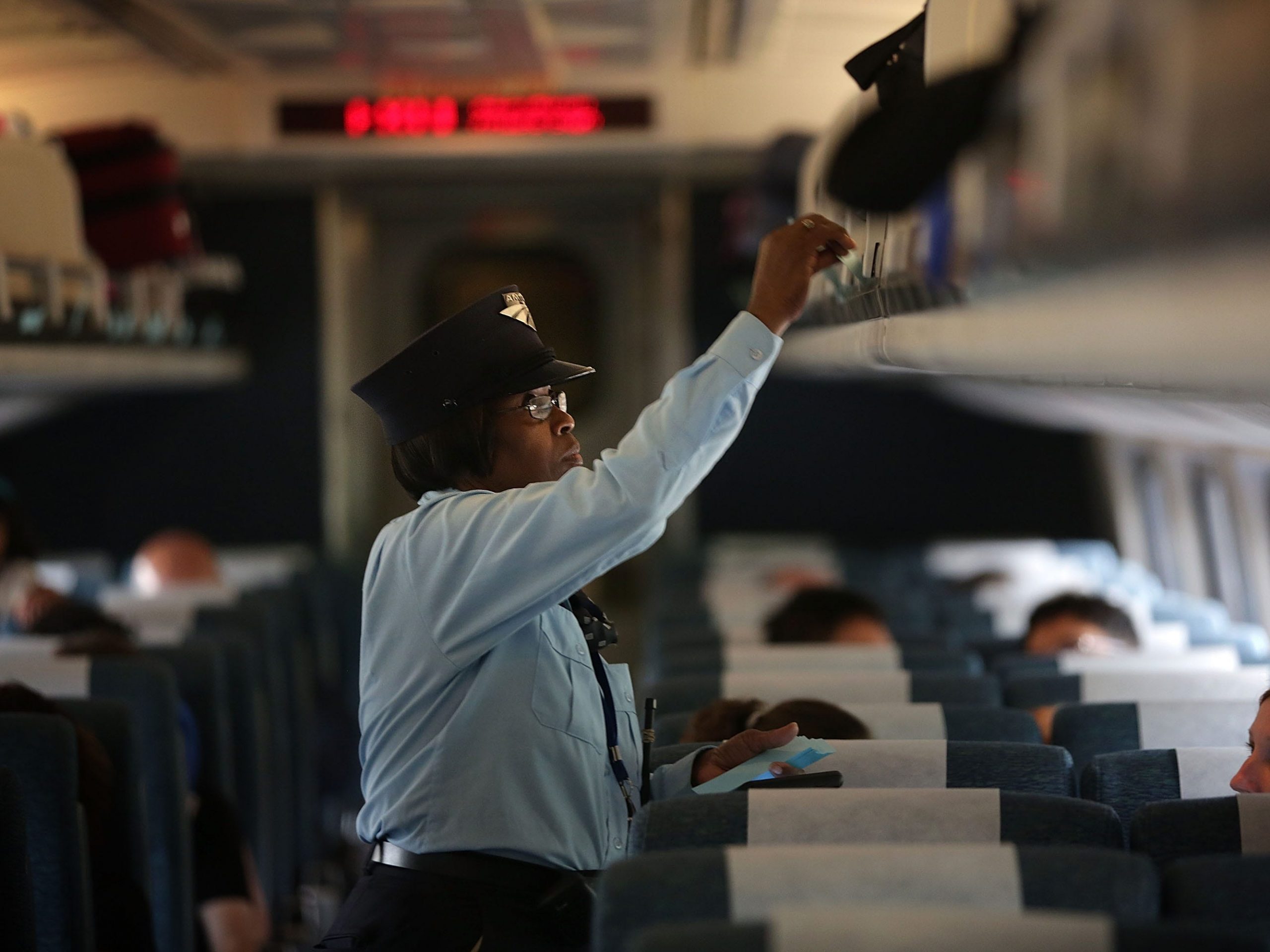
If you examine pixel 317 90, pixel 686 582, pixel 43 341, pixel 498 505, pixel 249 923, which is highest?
pixel 317 90

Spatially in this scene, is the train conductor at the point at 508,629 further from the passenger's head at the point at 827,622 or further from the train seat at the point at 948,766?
the passenger's head at the point at 827,622

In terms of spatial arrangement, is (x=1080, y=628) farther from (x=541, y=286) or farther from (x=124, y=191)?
(x=541, y=286)

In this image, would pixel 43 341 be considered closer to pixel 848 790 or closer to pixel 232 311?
pixel 848 790

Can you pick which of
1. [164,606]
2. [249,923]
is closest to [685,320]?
[164,606]

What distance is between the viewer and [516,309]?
2.42 m

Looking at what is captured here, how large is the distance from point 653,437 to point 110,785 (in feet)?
5.28

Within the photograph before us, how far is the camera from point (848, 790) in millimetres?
1822

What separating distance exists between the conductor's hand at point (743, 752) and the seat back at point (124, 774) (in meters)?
1.39

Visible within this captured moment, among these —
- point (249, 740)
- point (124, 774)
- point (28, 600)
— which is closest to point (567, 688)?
point (124, 774)

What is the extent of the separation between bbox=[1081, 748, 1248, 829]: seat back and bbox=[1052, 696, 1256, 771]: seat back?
46 centimetres

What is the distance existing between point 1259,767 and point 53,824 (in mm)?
2041

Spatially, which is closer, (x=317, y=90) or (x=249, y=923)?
(x=249, y=923)

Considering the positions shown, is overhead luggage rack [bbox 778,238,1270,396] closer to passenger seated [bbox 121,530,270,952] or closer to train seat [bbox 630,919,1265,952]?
train seat [bbox 630,919,1265,952]

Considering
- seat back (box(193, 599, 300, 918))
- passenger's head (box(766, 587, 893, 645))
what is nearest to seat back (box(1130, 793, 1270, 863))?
passenger's head (box(766, 587, 893, 645))
